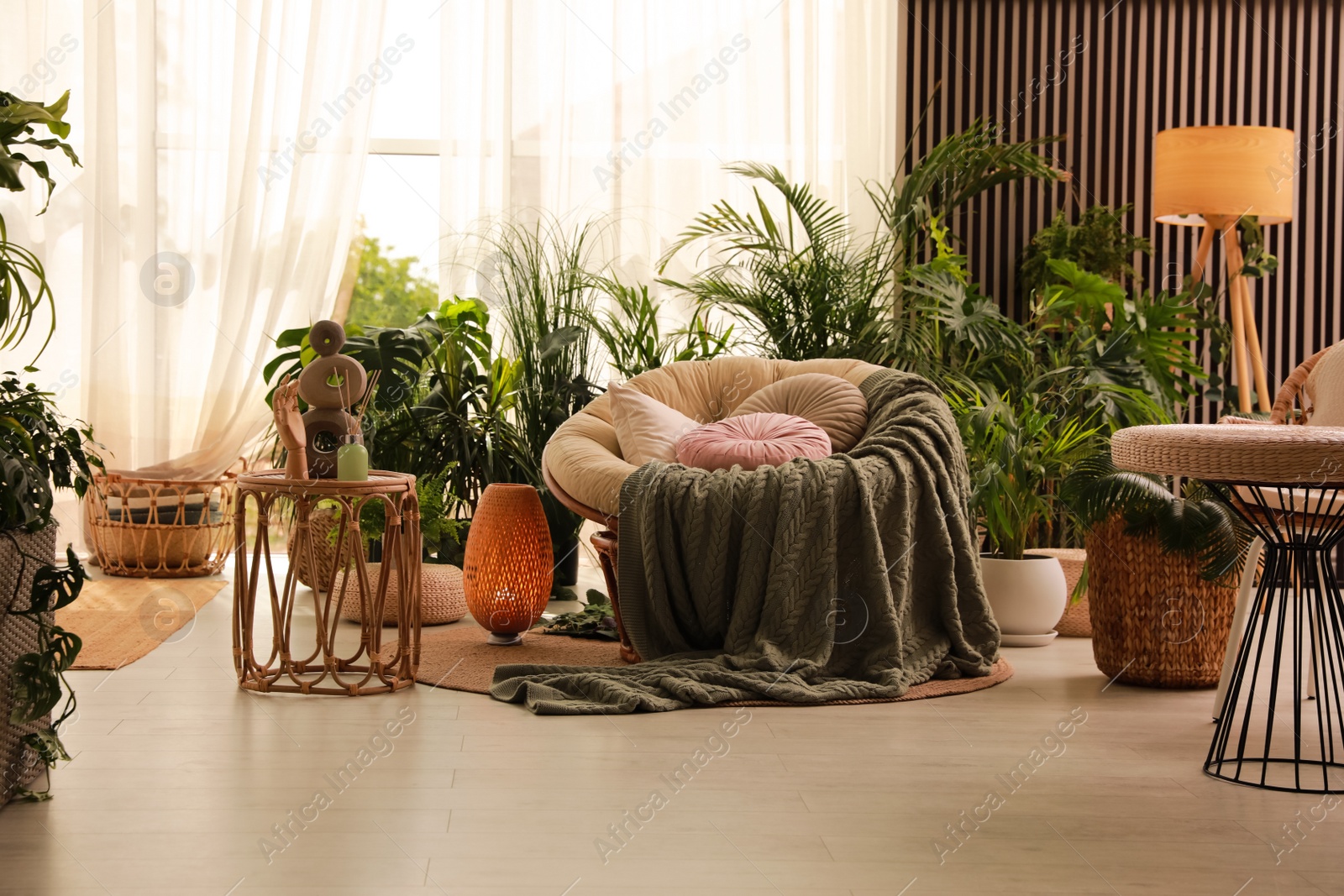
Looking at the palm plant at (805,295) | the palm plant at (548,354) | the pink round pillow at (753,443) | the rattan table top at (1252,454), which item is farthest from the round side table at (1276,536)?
the palm plant at (548,354)

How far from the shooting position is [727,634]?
3.14m

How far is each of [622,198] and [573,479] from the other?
91.3 inches

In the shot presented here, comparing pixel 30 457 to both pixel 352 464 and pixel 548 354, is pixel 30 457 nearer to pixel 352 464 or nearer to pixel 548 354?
pixel 352 464

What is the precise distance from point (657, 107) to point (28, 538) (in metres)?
3.80

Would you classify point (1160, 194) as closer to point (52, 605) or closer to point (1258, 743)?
point (1258, 743)

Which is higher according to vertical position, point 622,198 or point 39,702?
point 622,198

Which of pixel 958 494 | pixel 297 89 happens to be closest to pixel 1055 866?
pixel 958 494

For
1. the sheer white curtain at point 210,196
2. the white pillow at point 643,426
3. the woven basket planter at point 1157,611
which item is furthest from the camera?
the sheer white curtain at point 210,196

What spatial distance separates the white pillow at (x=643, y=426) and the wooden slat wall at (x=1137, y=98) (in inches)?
87.0

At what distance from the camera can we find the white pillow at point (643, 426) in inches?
137

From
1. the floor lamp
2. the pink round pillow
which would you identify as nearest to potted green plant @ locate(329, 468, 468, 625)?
the pink round pillow

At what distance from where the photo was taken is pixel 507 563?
3.54m

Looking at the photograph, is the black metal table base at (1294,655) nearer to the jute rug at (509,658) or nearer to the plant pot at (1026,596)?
the jute rug at (509,658)

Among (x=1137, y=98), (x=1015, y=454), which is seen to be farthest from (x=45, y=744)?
(x=1137, y=98)
